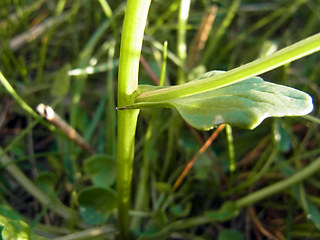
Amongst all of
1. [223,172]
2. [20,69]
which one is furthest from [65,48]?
[223,172]

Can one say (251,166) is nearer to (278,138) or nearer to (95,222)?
(278,138)

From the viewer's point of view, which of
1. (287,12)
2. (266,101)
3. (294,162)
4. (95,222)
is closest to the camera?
(266,101)

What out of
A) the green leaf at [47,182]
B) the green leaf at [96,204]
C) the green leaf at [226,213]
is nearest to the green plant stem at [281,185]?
the green leaf at [226,213]

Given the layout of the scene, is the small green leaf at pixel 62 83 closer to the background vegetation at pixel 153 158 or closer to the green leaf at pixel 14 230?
the background vegetation at pixel 153 158

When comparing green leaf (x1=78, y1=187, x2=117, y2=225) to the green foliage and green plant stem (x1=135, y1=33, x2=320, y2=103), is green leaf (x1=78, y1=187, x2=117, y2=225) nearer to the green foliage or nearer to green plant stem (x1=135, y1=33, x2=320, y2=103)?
the green foliage

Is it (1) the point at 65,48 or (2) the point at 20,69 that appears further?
A: (1) the point at 65,48

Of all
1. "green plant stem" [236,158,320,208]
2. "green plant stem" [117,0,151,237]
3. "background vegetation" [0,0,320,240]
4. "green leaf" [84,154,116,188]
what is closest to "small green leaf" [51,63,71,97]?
"background vegetation" [0,0,320,240]

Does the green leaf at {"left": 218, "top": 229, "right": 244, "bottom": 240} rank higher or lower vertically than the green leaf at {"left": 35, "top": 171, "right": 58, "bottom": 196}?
lower
